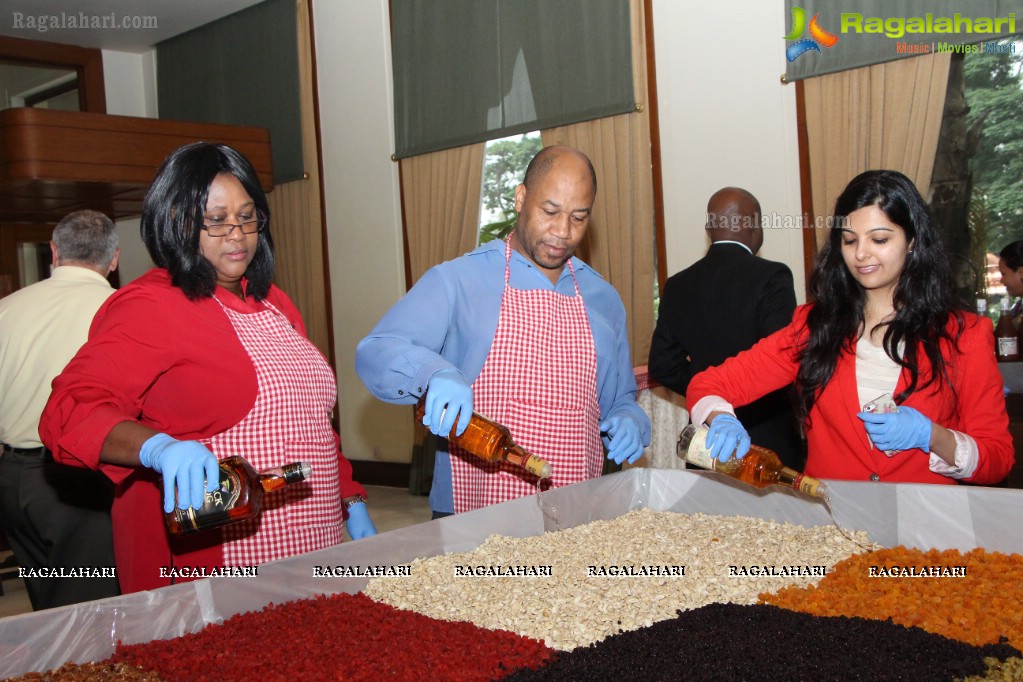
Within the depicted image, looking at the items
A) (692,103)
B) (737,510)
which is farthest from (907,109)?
(737,510)

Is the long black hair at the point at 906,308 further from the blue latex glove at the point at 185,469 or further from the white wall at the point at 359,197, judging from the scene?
the white wall at the point at 359,197

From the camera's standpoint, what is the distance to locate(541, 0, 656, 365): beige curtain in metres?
5.60

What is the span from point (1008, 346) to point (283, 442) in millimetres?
3290

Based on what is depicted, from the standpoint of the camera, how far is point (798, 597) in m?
1.53

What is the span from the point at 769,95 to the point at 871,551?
12.5ft

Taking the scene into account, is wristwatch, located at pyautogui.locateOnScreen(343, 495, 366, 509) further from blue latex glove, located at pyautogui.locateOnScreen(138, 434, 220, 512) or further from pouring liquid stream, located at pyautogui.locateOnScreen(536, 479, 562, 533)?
blue latex glove, located at pyautogui.locateOnScreen(138, 434, 220, 512)

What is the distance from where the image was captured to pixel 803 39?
16.2ft

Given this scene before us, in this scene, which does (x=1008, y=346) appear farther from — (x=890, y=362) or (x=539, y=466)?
(x=539, y=466)

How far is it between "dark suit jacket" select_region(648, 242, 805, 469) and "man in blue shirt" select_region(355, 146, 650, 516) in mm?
1128

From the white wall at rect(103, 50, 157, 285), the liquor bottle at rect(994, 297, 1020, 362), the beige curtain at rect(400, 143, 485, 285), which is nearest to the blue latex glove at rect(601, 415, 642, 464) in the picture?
the liquor bottle at rect(994, 297, 1020, 362)

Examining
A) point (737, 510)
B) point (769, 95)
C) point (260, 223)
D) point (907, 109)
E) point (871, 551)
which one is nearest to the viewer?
point (871, 551)

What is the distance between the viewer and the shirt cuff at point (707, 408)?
6.75 ft

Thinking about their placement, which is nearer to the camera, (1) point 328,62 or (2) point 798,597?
(2) point 798,597

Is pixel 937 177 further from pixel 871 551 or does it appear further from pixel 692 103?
pixel 871 551
